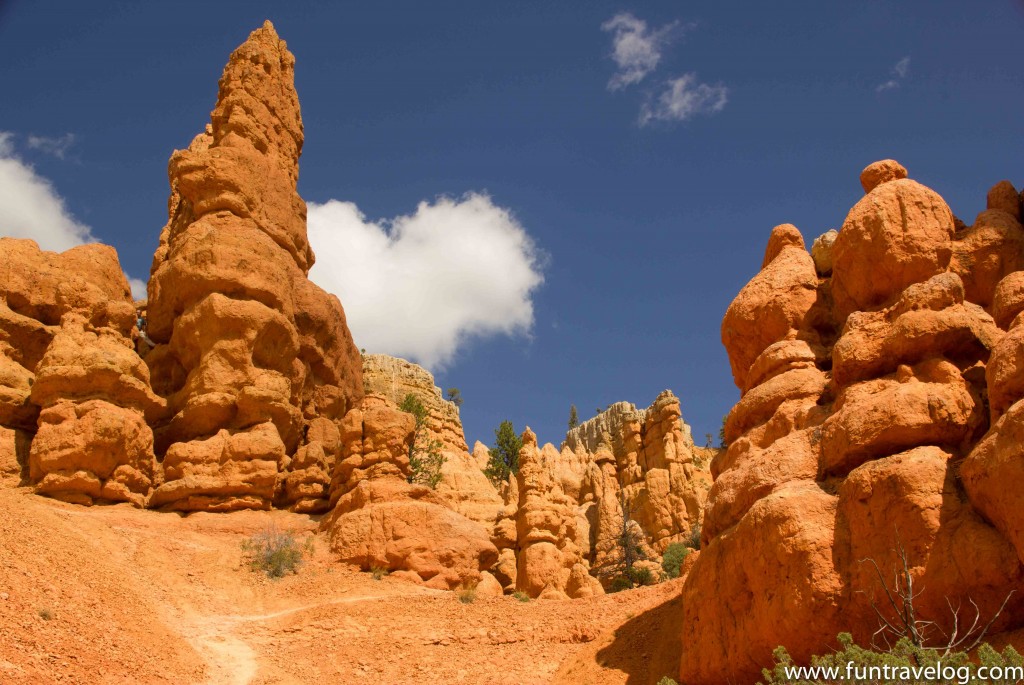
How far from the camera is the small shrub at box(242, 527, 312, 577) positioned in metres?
23.5

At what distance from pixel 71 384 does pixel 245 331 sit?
5180 mm

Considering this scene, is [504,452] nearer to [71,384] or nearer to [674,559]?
[674,559]

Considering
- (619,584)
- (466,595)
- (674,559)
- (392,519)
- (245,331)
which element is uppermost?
(245,331)

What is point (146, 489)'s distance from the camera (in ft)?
87.9

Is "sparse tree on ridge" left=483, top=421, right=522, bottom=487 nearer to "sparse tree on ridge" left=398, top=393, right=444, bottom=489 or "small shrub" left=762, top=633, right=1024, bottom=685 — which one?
"sparse tree on ridge" left=398, top=393, right=444, bottom=489

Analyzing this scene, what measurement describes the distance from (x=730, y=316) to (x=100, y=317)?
1955cm

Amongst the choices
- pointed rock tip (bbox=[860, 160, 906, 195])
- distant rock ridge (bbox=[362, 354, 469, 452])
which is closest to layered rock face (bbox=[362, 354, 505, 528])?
distant rock ridge (bbox=[362, 354, 469, 452])

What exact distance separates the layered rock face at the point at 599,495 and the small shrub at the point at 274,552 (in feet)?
25.4

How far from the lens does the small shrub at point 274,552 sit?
23.5 metres

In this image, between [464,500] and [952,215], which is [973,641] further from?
[464,500]

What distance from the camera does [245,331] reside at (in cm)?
2939

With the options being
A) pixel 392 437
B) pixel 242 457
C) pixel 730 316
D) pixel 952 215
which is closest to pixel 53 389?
pixel 242 457

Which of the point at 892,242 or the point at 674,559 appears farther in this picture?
the point at 674,559

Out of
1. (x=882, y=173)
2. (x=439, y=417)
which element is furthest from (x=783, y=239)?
(x=439, y=417)
